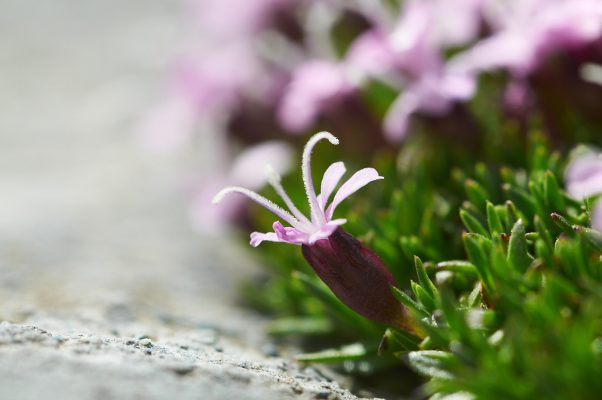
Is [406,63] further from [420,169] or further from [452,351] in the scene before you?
[452,351]

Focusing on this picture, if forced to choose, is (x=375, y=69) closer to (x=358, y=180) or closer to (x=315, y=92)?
(x=315, y=92)

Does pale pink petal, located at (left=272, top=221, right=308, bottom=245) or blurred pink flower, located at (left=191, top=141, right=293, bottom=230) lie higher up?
blurred pink flower, located at (left=191, top=141, right=293, bottom=230)

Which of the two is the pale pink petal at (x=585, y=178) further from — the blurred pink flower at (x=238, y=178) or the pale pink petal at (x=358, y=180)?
the blurred pink flower at (x=238, y=178)

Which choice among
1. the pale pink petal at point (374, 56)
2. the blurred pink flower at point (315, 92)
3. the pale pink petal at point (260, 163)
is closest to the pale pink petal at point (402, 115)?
the pale pink petal at point (374, 56)

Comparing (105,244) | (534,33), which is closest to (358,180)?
(534,33)

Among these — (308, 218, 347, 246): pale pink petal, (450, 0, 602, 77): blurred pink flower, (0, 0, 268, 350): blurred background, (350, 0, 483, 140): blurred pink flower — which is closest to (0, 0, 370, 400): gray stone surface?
(0, 0, 268, 350): blurred background

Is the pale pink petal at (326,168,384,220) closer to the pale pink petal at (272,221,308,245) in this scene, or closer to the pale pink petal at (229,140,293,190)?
the pale pink petal at (272,221,308,245)
